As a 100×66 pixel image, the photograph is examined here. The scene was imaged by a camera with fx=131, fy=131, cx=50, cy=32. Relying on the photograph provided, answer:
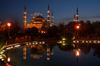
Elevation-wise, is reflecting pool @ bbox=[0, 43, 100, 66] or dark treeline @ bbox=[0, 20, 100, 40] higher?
dark treeline @ bbox=[0, 20, 100, 40]

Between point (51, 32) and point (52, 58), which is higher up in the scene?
point (51, 32)

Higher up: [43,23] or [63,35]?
[43,23]

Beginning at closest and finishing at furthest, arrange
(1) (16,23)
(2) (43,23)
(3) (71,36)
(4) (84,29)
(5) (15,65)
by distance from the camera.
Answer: (5) (15,65)
(3) (71,36)
(1) (16,23)
(4) (84,29)
(2) (43,23)

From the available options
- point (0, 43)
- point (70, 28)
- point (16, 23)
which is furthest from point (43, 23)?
point (0, 43)

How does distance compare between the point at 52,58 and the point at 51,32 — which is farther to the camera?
the point at 51,32

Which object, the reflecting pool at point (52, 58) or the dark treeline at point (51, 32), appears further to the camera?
the dark treeline at point (51, 32)

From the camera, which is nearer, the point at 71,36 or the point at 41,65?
the point at 41,65

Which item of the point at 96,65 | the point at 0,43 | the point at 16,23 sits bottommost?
the point at 96,65

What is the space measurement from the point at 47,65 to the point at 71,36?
16.2 meters

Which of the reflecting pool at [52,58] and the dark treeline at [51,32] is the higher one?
the dark treeline at [51,32]

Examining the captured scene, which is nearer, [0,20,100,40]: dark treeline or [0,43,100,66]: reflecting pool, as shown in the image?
[0,43,100,66]: reflecting pool

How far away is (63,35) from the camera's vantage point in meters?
22.4

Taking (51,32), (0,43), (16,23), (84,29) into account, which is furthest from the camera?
(84,29)

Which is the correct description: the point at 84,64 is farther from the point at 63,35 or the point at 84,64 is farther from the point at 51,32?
the point at 51,32
